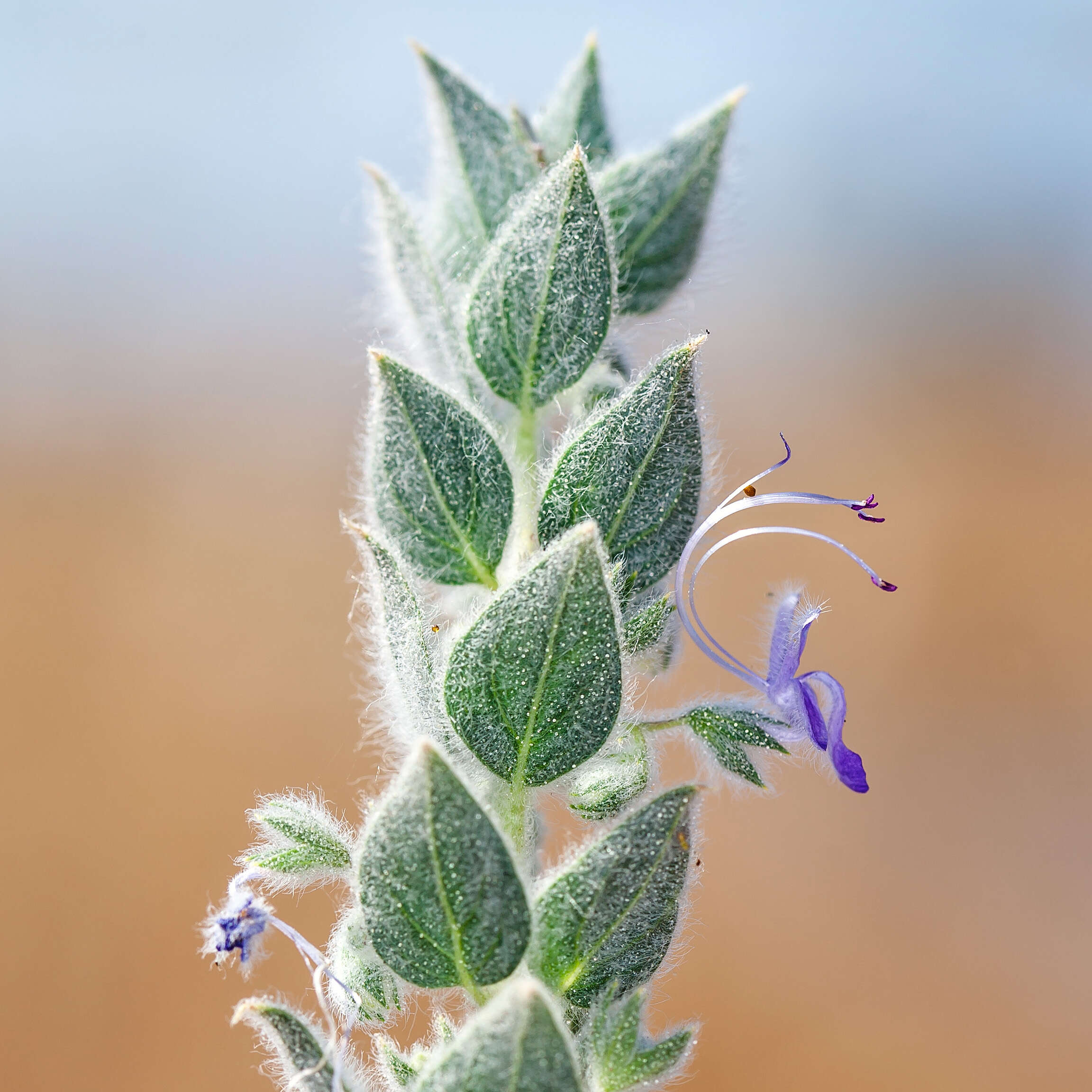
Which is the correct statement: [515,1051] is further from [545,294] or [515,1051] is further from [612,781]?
[545,294]

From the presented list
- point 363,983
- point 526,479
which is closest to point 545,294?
point 526,479

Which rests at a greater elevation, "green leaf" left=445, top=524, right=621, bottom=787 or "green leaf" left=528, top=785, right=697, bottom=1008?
"green leaf" left=445, top=524, right=621, bottom=787

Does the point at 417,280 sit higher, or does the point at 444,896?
the point at 417,280

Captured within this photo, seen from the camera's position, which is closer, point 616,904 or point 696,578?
point 616,904

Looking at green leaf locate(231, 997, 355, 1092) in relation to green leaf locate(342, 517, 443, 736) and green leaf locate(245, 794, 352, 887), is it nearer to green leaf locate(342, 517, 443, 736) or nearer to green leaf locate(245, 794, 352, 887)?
green leaf locate(245, 794, 352, 887)

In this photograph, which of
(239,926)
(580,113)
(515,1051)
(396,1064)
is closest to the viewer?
(515,1051)

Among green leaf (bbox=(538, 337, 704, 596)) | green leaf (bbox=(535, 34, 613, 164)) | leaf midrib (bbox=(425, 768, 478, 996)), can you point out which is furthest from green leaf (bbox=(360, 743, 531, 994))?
green leaf (bbox=(535, 34, 613, 164))

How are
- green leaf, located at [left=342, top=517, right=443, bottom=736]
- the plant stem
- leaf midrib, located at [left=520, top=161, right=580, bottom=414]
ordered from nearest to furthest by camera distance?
1. green leaf, located at [left=342, top=517, right=443, bottom=736]
2. leaf midrib, located at [left=520, top=161, right=580, bottom=414]
3. the plant stem

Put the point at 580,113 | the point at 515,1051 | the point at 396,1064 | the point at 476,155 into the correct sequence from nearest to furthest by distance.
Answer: the point at 515,1051
the point at 396,1064
the point at 476,155
the point at 580,113
